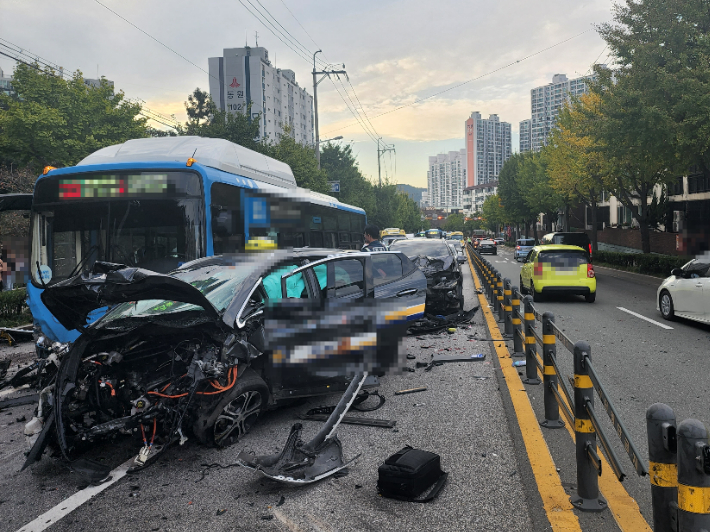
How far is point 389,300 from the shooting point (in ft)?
21.6

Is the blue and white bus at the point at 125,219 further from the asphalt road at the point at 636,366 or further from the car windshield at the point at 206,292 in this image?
the asphalt road at the point at 636,366

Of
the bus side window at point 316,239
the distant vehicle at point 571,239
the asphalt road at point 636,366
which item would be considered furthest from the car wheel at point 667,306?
the distant vehicle at point 571,239

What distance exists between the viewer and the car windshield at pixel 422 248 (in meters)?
13.4

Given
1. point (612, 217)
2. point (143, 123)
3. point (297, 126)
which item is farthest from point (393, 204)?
point (143, 123)

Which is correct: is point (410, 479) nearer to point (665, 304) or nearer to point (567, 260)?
point (665, 304)

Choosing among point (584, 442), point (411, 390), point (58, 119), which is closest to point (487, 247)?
point (58, 119)

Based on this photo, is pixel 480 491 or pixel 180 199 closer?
pixel 480 491

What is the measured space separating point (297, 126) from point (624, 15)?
103544mm

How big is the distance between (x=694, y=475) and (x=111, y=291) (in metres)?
3.84

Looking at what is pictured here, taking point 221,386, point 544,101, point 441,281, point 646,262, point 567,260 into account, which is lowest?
point 646,262

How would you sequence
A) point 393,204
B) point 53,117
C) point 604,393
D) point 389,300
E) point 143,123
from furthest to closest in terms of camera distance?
point 393,204, point 143,123, point 53,117, point 389,300, point 604,393

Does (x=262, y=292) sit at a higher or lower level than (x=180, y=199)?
lower

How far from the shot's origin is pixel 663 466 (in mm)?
2553

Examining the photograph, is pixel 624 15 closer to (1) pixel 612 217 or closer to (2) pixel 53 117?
(2) pixel 53 117
